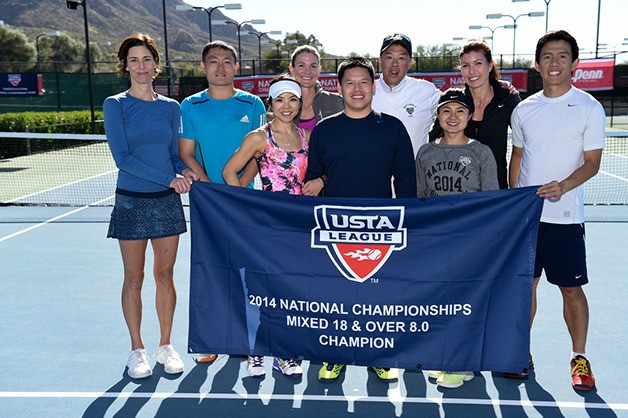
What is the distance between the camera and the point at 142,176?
449 cm

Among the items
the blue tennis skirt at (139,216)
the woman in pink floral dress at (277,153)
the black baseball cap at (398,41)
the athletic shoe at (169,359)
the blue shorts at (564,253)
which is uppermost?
the black baseball cap at (398,41)

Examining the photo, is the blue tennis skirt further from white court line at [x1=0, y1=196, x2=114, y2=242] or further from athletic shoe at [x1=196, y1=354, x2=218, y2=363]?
white court line at [x1=0, y1=196, x2=114, y2=242]

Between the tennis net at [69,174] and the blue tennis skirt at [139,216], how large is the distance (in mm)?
5935

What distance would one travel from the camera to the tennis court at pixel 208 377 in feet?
14.1

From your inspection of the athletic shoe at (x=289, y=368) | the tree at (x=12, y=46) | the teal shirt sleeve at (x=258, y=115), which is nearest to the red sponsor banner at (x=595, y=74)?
the teal shirt sleeve at (x=258, y=115)

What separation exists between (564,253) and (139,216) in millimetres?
3087

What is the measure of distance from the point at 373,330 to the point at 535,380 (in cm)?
143

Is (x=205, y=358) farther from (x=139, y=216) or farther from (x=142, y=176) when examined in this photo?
(x=142, y=176)

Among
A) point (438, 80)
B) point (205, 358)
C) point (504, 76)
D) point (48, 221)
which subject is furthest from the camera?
point (438, 80)

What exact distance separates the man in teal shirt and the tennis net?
588 centimetres

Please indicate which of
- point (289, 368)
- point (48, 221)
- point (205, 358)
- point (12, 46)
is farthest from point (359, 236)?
point (12, 46)

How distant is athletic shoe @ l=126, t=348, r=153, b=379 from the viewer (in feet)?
15.6

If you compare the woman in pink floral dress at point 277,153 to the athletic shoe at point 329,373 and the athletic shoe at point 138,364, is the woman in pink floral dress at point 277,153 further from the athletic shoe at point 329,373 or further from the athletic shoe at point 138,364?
the athletic shoe at point 138,364

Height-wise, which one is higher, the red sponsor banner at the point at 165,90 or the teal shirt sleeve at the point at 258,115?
the red sponsor banner at the point at 165,90
